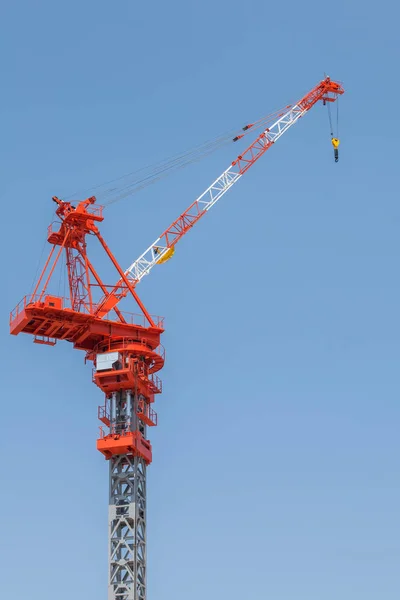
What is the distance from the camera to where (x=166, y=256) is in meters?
109

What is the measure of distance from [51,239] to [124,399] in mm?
13974

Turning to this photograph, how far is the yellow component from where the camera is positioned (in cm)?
10869

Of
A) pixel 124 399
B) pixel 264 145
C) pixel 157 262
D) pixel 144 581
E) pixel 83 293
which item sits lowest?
pixel 144 581

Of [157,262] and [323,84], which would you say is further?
[323,84]

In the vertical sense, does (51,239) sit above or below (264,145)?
below

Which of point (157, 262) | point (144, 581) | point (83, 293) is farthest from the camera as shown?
point (157, 262)

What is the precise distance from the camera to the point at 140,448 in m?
95.2

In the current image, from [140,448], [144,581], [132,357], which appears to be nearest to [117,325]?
[132,357]

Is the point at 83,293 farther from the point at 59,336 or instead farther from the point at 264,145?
the point at 264,145

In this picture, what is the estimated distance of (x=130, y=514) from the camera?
304 feet

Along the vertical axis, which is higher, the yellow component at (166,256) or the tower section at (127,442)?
the yellow component at (166,256)

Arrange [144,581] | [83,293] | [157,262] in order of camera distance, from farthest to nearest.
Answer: [157,262], [83,293], [144,581]

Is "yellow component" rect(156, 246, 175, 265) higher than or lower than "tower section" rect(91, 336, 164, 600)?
higher

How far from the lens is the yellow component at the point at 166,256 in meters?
109
